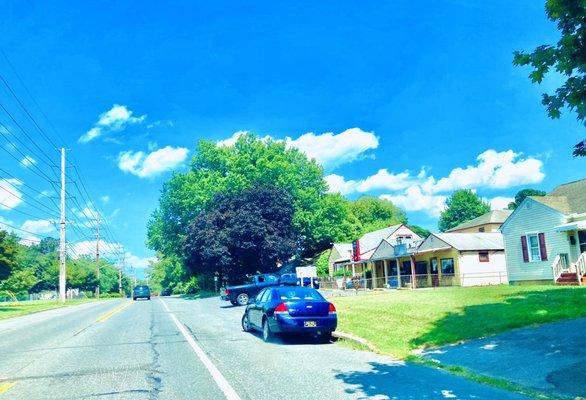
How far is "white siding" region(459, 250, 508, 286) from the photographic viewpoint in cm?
3819

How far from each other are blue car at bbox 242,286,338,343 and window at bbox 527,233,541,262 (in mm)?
20269

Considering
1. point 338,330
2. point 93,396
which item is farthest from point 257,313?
point 93,396

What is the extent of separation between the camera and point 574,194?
28891mm

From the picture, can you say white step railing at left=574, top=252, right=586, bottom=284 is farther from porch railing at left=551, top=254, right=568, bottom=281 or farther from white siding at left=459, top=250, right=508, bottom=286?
white siding at left=459, top=250, right=508, bottom=286

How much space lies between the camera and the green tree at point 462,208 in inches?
3588

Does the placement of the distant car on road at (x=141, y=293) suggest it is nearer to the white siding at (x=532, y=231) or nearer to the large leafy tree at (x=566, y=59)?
the white siding at (x=532, y=231)

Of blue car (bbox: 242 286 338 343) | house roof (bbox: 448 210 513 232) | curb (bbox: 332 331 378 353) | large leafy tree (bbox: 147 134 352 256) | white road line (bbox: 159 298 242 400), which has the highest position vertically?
large leafy tree (bbox: 147 134 352 256)

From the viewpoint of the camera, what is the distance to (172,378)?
8305mm

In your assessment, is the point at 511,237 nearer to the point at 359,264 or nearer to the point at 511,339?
the point at 511,339

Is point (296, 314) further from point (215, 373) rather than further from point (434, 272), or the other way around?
point (434, 272)

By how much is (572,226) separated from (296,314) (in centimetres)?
1917

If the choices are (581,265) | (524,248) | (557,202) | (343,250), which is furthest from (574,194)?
(343,250)

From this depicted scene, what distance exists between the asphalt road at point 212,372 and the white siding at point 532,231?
20.4 m

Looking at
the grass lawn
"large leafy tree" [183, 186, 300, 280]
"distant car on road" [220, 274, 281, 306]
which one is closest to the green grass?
"large leafy tree" [183, 186, 300, 280]
